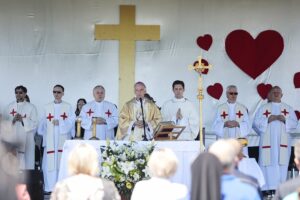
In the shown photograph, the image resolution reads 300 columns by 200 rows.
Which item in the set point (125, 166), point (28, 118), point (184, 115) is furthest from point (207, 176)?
point (28, 118)

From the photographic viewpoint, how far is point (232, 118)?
11805 millimetres

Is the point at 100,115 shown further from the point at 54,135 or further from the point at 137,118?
the point at 137,118

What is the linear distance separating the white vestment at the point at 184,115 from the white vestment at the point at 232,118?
2.07ft

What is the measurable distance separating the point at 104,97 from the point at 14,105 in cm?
152

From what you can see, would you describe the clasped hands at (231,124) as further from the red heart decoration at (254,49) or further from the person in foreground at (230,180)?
the person in foreground at (230,180)

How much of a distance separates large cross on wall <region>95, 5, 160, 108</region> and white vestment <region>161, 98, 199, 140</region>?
0.67m

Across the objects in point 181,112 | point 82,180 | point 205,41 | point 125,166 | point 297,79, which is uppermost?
point 205,41

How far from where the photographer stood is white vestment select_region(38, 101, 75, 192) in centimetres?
1181

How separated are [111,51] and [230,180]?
7.56m

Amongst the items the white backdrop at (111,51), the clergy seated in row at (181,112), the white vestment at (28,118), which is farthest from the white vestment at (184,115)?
the white vestment at (28,118)

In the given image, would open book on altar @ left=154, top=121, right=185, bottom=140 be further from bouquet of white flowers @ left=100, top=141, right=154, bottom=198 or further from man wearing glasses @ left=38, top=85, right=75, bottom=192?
man wearing glasses @ left=38, top=85, right=75, bottom=192

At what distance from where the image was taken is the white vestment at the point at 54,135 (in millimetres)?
11812

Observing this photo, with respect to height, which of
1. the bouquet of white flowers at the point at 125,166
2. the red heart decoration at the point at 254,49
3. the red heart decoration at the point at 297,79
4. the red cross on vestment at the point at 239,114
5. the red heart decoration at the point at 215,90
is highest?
the red heart decoration at the point at 254,49

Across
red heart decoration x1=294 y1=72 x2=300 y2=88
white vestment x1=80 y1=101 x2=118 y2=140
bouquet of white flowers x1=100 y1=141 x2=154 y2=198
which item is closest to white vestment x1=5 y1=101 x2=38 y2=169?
white vestment x1=80 y1=101 x2=118 y2=140
